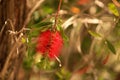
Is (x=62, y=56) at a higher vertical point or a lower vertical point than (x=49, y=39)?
lower

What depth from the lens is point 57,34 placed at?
774 mm

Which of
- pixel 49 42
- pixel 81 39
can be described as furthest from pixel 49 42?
pixel 81 39

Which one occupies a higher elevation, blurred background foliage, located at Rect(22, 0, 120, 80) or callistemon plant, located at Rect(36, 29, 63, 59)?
callistemon plant, located at Rect(36, 29, 63, 59)

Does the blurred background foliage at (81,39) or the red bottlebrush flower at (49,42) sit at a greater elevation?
the red bottlebrush flower at (49,42)

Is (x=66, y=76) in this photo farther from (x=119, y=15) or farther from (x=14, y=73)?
(x=119, y=15)

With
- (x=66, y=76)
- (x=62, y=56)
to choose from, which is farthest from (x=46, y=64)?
(x=62, y=56)

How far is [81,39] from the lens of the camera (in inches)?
63.9

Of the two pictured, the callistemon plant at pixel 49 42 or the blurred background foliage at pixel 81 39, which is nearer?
the callistemon plant at pixel 49 42

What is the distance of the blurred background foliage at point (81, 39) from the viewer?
888 millimetres

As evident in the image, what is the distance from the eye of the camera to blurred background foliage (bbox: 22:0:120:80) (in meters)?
0.89

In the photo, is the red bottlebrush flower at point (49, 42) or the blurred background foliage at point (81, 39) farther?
the blurred background foliage at point (81, 39)

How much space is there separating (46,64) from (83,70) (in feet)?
2.08

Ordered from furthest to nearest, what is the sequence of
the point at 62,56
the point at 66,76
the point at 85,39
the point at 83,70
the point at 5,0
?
the point at 62,56, the point at 85,39, the point at 83,70, the point at 66,76, the point at 5,0

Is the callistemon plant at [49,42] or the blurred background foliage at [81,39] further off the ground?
the callistemon plant at [49,42]
